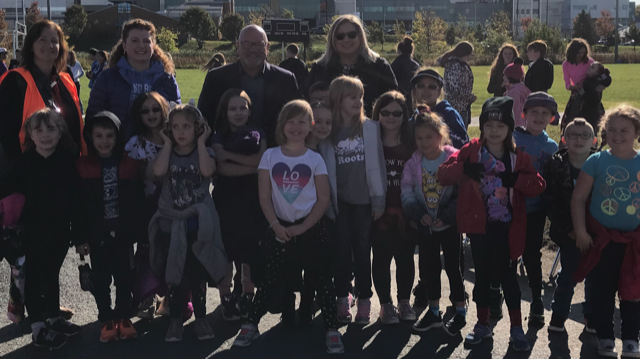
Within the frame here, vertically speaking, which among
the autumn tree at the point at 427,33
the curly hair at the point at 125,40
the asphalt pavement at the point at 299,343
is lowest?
the asphalt pavement at the point at 299,343

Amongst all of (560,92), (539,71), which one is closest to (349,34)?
(539,71)

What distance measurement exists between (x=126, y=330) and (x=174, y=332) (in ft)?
1.15

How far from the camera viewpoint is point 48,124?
4.21 meters

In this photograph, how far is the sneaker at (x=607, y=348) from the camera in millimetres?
3855

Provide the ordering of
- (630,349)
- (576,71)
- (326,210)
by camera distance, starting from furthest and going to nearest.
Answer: (576,71), (326,210), (630,349)

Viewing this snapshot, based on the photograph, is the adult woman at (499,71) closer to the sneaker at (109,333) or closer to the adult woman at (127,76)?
the adult woman at (127,76)

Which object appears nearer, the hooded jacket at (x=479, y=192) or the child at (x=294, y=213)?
the hooded jacket at (x=479, y=192)

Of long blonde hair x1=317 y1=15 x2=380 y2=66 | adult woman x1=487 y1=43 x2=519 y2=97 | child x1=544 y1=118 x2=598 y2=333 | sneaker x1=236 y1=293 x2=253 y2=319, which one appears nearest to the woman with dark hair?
adult woman x1=487 y1=43 x2=519 y2=97

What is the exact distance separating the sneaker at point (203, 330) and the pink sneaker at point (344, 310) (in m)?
1.00

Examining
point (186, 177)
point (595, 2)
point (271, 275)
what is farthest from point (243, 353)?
point (595, 2)

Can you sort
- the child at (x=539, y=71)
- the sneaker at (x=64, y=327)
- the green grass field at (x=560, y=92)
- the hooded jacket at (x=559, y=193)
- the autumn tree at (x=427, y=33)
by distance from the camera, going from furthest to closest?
the autumn tree at (x=427, y=33) → the green grass field at (x=560, y=92) → the child at (x=539, y=71) → the sneaker at (x=64, y=327) → the hooded jacket at (x=559, y=193)

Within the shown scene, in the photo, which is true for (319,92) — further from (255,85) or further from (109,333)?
(109,333)

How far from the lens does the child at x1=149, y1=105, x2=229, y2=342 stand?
4227mm

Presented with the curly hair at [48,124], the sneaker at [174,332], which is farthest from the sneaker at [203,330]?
the curly hair at [48,124]
